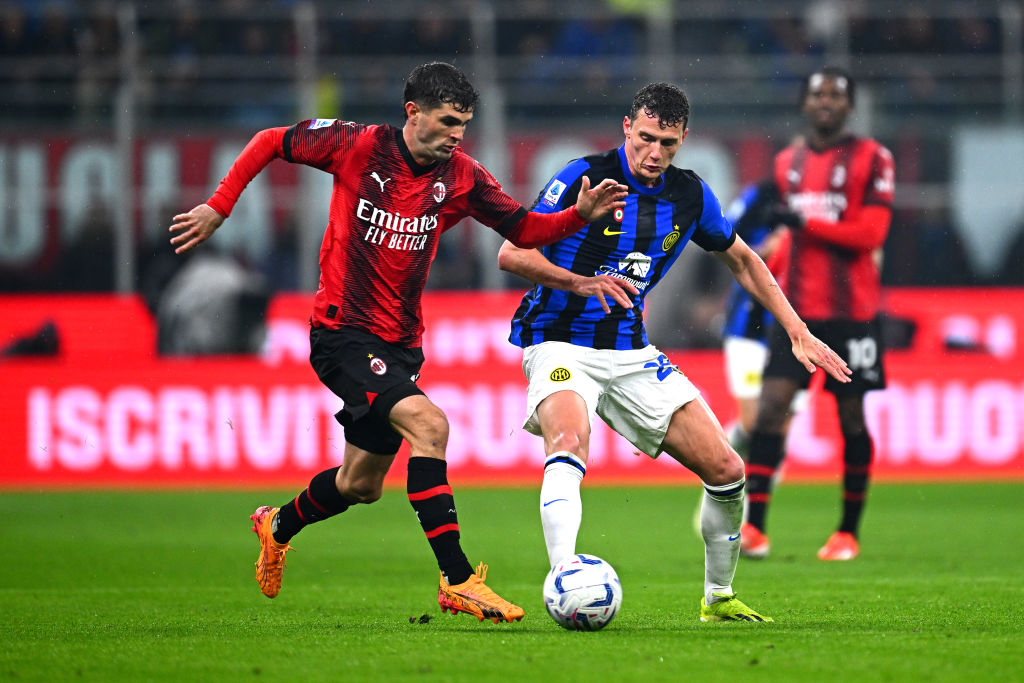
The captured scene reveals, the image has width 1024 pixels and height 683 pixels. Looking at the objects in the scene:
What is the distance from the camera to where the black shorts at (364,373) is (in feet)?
19.3

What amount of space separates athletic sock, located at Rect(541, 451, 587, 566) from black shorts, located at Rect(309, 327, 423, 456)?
69cm

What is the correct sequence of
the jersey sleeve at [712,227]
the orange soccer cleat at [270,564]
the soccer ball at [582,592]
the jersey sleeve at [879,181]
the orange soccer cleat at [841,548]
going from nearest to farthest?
the soccer ball at [582,592] → the jersey sleeve at [712,227] → the orange soccer cleat at [270,564] → the orange soccer cleat at [841,548] → the jersey sleeve at [879,181]

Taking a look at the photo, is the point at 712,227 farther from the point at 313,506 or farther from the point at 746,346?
the point at 746,346

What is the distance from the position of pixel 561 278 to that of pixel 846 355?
3670mm

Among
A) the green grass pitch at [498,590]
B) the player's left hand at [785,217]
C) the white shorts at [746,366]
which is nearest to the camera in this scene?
the green grass pitch at [498,590]

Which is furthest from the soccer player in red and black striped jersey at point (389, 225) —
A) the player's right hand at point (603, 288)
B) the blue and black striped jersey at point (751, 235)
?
the blue and black striped jersey at point (751, 235)

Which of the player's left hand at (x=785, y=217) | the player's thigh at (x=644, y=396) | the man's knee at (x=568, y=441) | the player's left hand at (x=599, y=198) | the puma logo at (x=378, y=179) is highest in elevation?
the puma logo at (x=378, y=179)

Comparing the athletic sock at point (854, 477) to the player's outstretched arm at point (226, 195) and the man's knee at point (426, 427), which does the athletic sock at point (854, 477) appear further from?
the player's outstretched arm at point (226, 195)

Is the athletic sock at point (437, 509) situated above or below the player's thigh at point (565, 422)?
below

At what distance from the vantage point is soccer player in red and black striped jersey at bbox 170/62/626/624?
5.84 metres

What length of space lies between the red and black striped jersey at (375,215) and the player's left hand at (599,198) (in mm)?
350

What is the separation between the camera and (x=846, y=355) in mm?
8992

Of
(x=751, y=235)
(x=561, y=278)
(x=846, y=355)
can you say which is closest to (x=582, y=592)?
(x=561, y=278)

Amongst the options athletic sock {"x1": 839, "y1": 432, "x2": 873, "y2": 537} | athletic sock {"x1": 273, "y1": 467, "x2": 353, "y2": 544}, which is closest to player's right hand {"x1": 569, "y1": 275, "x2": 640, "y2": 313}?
athletic sock {"x1": 273, "y1": 467, "x2": 353, "y2": 544}
